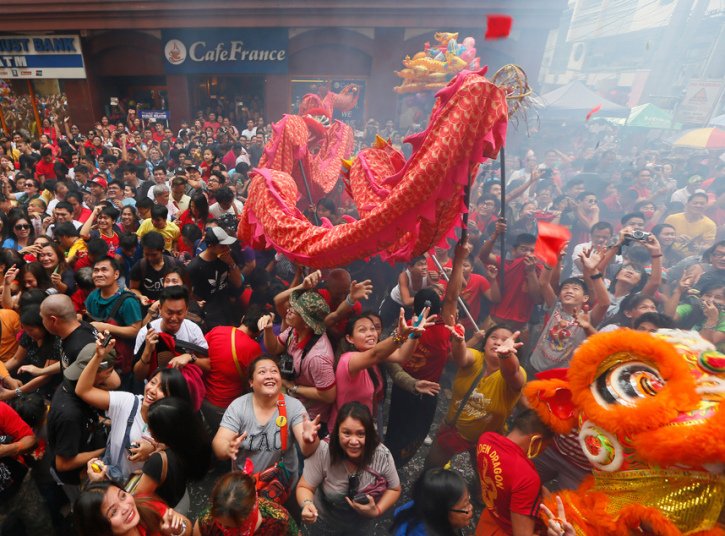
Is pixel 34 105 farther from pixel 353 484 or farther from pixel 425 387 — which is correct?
pixel 353 484

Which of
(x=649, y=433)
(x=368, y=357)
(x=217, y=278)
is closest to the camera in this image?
(x=649, y=433)

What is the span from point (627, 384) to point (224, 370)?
206 cm

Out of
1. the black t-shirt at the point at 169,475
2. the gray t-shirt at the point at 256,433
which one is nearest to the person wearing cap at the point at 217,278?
the gray t-shirt at the point at 256,433

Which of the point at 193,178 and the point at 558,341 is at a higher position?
the point at 193,178

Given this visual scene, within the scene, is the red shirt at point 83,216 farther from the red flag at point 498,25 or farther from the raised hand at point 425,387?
the red flag at point 498,25

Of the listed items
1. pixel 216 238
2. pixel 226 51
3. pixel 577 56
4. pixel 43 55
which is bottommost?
pixel 216 238

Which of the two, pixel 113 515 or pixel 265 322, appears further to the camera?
pixel 265 322

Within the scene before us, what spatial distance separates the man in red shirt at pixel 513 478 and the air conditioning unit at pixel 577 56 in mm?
36813

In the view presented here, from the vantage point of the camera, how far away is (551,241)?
3.12 metres

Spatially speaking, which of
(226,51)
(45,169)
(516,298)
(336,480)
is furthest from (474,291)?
(226,51)

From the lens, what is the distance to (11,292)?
3078 millimetres

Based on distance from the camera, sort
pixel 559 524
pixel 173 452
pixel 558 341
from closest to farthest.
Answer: pixel 559 524, pixel 173 452, pixel 558 341

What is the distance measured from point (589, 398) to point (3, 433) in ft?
8.86

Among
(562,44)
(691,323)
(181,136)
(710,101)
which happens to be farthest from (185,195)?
(562,44)
